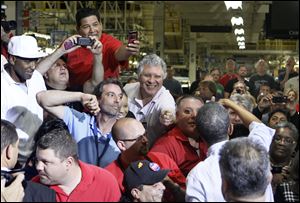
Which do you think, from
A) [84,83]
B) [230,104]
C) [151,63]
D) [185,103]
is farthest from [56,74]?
[230,104]

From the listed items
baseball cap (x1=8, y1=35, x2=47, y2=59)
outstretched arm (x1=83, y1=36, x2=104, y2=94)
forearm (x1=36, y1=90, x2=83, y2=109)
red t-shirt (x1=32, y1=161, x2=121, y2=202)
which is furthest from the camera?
outstretched arm (x1=83, y1=36, x2=104, y2=94)

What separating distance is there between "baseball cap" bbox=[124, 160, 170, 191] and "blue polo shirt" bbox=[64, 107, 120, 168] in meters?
0.51

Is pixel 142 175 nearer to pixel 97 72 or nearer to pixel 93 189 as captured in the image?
pixel 93 189

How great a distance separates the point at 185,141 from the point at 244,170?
1600 mm

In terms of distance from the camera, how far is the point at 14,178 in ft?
9.70

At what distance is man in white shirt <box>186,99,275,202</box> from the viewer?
3.14m

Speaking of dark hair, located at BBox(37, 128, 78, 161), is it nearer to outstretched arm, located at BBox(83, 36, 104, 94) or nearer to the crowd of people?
the crowd of people

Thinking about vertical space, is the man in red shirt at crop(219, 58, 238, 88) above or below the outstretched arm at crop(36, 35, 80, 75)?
below

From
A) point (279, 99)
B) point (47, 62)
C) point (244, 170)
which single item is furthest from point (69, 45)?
point (279, 99)

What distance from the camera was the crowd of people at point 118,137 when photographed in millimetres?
3109

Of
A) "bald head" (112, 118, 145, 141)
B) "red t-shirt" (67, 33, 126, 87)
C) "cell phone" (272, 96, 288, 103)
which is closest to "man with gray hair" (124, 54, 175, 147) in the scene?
"red t-shirt" (67, 33, 126, 87)

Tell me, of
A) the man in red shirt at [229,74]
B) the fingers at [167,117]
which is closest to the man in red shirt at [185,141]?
the fingers at [167,117]

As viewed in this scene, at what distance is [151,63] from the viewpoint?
16.3 feet

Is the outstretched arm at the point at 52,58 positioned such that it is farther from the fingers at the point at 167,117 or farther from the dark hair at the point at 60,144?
the dark hair at the point at 60,144
